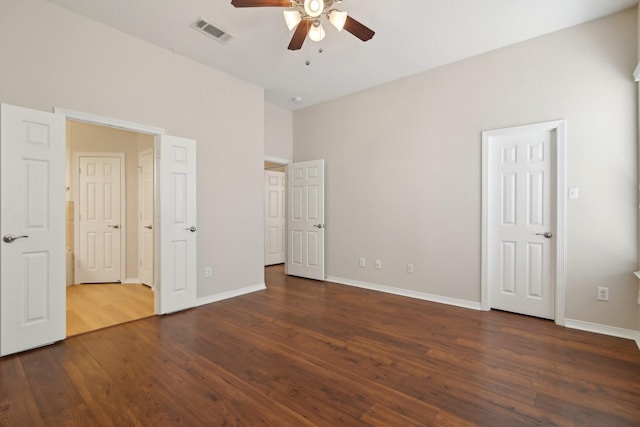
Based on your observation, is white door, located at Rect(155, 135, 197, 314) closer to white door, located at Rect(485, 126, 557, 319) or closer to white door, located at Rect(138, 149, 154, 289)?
white door, located at Rect(138, 149, 154, 289)

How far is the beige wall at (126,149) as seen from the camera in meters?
5.00

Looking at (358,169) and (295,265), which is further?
(295,265)

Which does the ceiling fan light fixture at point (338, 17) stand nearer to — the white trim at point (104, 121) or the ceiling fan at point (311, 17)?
the ceiling fan at point (311, 17)

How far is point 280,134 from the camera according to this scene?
A: 18.4 feet

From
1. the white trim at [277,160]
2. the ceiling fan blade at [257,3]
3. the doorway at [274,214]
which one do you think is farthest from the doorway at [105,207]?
the ceiling fan blade at [257,3]

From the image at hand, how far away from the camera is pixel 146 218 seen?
4992 mm

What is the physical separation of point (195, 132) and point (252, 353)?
281 centimetres

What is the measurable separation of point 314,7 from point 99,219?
15.9 ft

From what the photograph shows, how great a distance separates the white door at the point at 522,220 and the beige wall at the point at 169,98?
3.25 m

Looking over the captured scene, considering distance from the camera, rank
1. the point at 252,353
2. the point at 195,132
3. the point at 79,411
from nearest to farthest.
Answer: the point at 79,411 → the point at 252,353 → the point at 195,132

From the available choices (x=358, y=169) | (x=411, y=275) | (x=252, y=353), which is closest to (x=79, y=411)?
(x=252, y=353)

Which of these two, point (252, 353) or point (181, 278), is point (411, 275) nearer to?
point (252, 353)

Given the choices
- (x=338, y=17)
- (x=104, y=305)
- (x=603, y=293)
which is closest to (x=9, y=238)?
(x=104, y=305)

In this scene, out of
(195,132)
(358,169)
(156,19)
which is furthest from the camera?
(358,169)
